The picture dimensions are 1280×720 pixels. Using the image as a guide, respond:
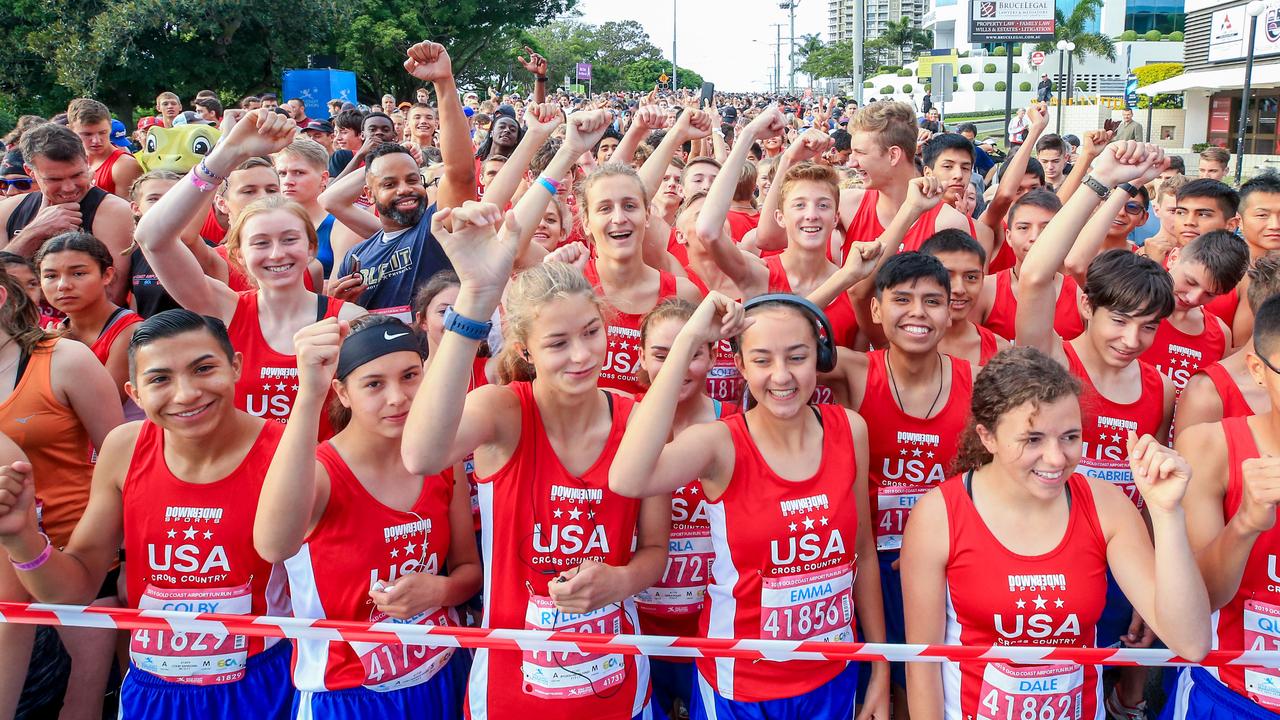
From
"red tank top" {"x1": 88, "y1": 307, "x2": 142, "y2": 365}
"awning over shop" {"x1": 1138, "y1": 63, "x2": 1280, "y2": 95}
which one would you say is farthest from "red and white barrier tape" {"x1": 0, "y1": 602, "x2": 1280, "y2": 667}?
"awning over shop" {"x1": 1138, "y1": 63, "x2": 1280, "y2": 95}

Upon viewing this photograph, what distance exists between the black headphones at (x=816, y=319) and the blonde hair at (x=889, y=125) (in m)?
2.64

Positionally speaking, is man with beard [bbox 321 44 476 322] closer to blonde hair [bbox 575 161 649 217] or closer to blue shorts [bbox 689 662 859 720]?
blonde hair [bbox 575 161 649 217]

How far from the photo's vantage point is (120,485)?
2.76 m

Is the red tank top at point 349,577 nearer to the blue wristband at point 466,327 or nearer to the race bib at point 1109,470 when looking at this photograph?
the blue wristband at point 466,327

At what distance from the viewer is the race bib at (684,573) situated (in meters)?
3.15

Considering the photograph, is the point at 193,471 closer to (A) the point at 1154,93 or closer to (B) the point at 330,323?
(B) the point at 330,323

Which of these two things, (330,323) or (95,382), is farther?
(95,382)

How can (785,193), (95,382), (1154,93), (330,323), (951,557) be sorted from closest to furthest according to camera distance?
(330,323) → (951,557) → (95,382) → (785,193) → (1154,93)

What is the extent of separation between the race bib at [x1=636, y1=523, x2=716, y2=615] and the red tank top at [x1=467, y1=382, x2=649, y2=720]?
0.46 metres

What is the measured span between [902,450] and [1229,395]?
3.71ft

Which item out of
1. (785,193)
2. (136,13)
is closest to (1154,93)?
(136,13)

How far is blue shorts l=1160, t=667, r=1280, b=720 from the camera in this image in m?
2.63

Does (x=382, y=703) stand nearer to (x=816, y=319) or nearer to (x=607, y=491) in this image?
(x=607, y=491)

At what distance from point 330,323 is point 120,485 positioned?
968mm
